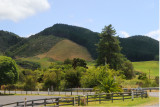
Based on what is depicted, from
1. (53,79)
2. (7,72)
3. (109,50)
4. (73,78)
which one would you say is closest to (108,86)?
(53,79)

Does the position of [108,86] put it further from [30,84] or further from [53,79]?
[30,84]

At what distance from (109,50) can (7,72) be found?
2963 centimetres

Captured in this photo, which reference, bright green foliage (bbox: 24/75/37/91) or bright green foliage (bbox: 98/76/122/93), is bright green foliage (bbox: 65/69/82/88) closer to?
bright green foliage (bbox: 24/75/37/91)

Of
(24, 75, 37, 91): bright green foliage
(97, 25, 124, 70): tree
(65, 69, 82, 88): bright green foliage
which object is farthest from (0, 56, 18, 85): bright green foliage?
(97, 25, 124, 70): tree

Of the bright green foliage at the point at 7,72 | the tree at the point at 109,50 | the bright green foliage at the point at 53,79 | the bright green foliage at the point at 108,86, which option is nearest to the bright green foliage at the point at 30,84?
the bright green foliage at the point at 53,79

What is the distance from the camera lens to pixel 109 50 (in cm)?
6438

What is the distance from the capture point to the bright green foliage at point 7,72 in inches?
2007

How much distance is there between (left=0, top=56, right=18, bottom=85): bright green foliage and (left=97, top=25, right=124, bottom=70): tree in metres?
24.5

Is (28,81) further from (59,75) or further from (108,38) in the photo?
(108,38)

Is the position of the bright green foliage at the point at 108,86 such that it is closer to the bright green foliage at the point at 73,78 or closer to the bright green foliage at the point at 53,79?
the bright green foliage at the point at 53,79

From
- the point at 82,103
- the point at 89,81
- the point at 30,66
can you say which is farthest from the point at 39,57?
the point at 82,103

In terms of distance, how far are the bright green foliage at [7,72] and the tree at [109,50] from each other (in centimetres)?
2451

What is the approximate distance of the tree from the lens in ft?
206

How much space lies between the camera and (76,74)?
58719 mm
